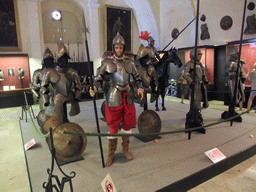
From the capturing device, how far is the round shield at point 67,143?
8.67 ft

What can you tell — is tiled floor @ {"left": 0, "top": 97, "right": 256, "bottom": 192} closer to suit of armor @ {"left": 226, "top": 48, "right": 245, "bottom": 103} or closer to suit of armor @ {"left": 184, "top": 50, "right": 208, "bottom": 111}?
suit of armor @ {"left": 184, "top": 50, "right": 208, "bottom": 111}

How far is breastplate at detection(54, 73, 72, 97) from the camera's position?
124 inches

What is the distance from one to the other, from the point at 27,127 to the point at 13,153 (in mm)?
1176

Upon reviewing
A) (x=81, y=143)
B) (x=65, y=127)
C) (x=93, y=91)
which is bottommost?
(x=81, y=143)

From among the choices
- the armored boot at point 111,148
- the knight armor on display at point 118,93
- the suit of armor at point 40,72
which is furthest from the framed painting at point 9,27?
the armored boot at point 111,148

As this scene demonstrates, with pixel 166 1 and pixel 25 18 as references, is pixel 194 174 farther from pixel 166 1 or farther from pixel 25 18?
pixel 166 1

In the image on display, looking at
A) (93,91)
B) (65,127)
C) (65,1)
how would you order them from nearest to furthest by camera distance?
(93,91) → (65,127) → (65,1)

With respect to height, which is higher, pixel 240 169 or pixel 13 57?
pixel 13 57

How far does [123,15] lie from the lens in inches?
408

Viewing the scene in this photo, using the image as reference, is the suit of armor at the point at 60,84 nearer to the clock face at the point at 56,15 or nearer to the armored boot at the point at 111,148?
the armored boot at the point at 111,148

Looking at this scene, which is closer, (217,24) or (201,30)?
(217,24)

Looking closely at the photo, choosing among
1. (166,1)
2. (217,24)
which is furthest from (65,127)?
(166,1)

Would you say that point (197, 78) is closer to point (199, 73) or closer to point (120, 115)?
point (199, 73)

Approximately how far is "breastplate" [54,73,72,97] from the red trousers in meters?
0.91
